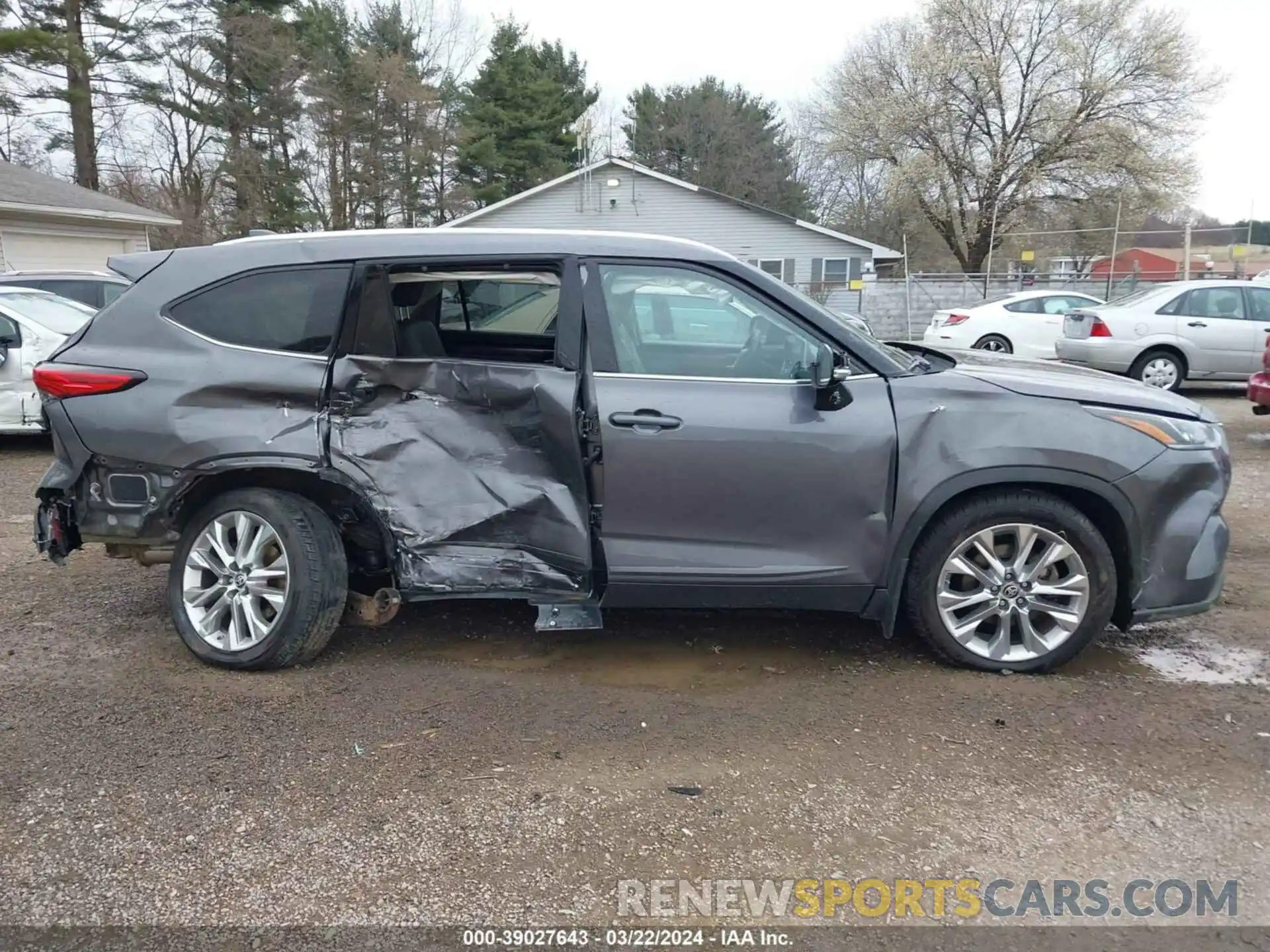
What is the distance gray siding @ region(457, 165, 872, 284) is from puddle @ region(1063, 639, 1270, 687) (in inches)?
937

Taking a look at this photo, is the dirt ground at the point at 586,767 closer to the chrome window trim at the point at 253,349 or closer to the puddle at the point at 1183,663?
the puddle at the point at 1183,663

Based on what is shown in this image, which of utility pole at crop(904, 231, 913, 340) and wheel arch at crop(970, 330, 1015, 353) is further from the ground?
utility pole at crop(904, 231, 913, 340)

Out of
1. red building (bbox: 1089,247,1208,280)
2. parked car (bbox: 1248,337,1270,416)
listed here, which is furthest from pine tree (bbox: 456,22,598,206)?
parked car (bbox: 1248,337,1270,416)

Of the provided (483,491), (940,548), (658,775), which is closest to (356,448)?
(483,491)

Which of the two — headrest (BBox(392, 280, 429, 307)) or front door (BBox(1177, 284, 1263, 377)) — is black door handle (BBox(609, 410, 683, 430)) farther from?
front door (BBox(1177, 284, 1263, 377))

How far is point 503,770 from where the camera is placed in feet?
10.1

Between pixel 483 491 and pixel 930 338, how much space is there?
12.8 meters

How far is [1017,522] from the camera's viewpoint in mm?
3623

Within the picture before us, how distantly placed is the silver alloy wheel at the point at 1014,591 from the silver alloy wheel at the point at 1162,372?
9255mm

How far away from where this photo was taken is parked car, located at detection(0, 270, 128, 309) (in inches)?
404

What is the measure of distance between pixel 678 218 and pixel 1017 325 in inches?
576

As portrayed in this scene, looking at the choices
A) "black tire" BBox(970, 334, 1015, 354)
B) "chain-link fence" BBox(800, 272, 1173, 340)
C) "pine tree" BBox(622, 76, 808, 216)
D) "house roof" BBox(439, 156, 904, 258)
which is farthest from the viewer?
"pine tree" BBox(622, 76, 808, 216)

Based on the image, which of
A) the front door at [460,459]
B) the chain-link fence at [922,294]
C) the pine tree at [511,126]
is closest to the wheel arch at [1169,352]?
the front door at [460,459]

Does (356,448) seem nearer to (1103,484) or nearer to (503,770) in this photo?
(503,770)
